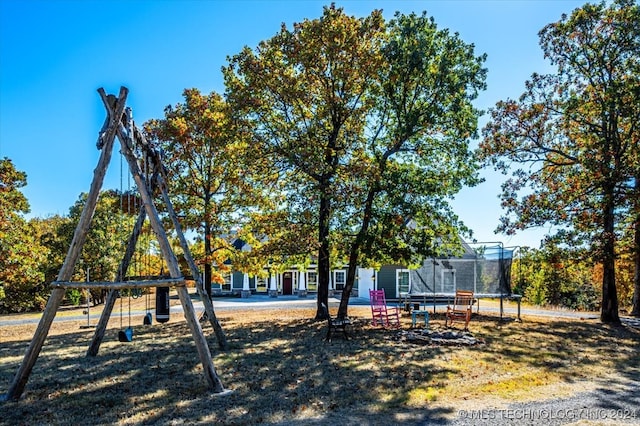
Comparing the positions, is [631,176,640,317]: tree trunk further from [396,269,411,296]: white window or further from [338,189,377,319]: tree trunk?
[396,269,411,296]: white window

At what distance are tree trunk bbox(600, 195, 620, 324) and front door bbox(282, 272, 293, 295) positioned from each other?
75.9 feet

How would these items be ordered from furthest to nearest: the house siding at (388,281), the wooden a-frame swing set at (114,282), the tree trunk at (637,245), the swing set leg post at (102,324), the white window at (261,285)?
the white window at (261,285)
the house siding at (388,281)
the tree trunk at (637,245)
the swing set leg post at (102,324)
the wooden a-frame swing set at (114,282)

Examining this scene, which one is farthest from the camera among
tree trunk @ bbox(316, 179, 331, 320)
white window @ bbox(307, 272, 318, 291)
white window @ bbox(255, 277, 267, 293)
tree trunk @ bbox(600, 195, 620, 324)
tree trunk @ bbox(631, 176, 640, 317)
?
white window @ bbox(307, 272, 318, 291)

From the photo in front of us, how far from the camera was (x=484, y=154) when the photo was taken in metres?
16.6

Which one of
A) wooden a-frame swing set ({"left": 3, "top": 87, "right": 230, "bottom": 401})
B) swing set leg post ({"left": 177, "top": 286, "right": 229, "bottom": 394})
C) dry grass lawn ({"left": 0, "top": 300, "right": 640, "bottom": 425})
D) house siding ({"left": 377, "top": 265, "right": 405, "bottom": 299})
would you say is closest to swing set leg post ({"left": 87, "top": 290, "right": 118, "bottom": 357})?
dry grass lawn ({"left": 0, "top": 300, "right": 640, "bottom": 425})

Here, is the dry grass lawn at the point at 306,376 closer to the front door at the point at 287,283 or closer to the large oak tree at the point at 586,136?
the large oak tree at the point at 586,136

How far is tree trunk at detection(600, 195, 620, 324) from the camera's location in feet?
47.7

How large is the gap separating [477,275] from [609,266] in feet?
14.5

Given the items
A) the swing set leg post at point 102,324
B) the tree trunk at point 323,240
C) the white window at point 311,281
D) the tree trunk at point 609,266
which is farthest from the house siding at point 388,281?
the swing set leg post at point 102,324

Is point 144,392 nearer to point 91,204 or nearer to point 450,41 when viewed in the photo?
point 91,204

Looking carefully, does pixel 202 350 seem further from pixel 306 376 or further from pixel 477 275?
pixel 477 275

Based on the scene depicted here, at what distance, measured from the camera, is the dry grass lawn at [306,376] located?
5.63 meters

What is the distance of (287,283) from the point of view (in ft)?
115

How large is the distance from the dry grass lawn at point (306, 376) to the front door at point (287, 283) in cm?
2242
